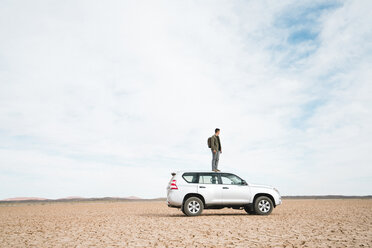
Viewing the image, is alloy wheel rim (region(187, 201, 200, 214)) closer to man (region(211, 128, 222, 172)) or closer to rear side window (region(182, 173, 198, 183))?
rear side window (region(182, 173, 198, 183))

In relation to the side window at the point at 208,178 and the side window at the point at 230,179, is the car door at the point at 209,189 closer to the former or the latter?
the side window at the point at 208,178

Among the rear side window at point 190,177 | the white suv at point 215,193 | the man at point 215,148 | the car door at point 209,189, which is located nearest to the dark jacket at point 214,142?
the man at point 215,148

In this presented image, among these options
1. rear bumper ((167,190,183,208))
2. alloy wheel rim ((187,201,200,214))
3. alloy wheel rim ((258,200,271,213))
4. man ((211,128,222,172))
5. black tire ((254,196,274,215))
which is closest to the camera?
rear bumper ((167,190,183,208))

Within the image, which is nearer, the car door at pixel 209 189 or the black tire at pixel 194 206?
the black tire at pixel 194 206

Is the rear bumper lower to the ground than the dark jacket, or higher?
lower

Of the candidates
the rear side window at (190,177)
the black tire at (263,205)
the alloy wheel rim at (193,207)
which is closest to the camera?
the alloy wheel rim at (193,207)

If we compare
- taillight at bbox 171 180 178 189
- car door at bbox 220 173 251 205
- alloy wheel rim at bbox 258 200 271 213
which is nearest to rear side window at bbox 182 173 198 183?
taillight at bbox 171 180 178 189

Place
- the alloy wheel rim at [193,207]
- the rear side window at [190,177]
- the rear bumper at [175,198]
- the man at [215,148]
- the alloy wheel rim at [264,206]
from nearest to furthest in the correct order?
1. the rear bumper at [175,198]
2. the alloy wheel rim at [193,207]
3. the rear side window at [190,177]
4. the alloy wheel rim at [264,206]
5. the man at [215,148]

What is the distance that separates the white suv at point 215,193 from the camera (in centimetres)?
1417

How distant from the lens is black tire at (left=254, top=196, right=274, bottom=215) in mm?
14508

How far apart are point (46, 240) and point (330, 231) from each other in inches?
305

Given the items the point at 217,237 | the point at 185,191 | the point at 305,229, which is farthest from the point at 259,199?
the point at 217,237

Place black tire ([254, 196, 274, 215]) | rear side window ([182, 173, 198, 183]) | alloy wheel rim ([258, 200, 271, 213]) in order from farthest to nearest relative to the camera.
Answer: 1. alloy wheel rim ([258, 200, 271, 213])
2. black tire ([254, 196, 274, 215])
3. rear side window ([182, 173, 198, 183])

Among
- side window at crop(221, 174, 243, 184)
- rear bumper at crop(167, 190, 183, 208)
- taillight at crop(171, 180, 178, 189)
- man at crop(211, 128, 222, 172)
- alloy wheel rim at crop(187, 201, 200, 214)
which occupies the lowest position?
alloy wheel rim at crop(187, 201, 200, 214)
